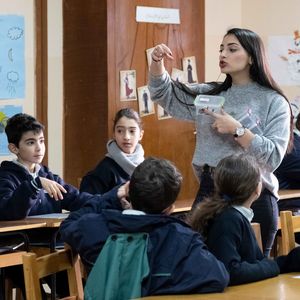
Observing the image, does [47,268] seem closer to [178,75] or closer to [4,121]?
[4,121]

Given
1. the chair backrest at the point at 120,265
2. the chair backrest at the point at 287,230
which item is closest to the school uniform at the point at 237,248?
the chair backrest at the point at 120,265

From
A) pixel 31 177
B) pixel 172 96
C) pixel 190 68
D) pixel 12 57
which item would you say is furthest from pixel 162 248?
Result: pixel 190 68

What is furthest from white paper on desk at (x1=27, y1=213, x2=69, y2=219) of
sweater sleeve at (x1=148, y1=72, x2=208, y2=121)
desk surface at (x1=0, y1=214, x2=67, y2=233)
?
sweater sleeve at (x1=148, y1=72, x2=208, y2=121)

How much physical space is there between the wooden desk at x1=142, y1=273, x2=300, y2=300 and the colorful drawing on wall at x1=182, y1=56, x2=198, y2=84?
3.34 metres

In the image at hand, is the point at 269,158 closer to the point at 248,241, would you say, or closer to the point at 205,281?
the point at 248,241

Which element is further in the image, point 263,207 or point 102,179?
point 102,179

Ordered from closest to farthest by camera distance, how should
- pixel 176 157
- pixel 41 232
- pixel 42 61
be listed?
pixel 41 232 < pixel 42 61 < pixel 176 157

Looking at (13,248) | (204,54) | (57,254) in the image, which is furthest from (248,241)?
(204,54)

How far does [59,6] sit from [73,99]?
62 cm

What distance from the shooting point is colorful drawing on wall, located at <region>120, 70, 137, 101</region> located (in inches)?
200

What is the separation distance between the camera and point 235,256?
2.34 m

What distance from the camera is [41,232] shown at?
368 cm

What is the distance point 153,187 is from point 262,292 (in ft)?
1.48

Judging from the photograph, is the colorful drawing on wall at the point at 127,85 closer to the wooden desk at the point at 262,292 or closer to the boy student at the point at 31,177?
the boy student at the point at 31,177
